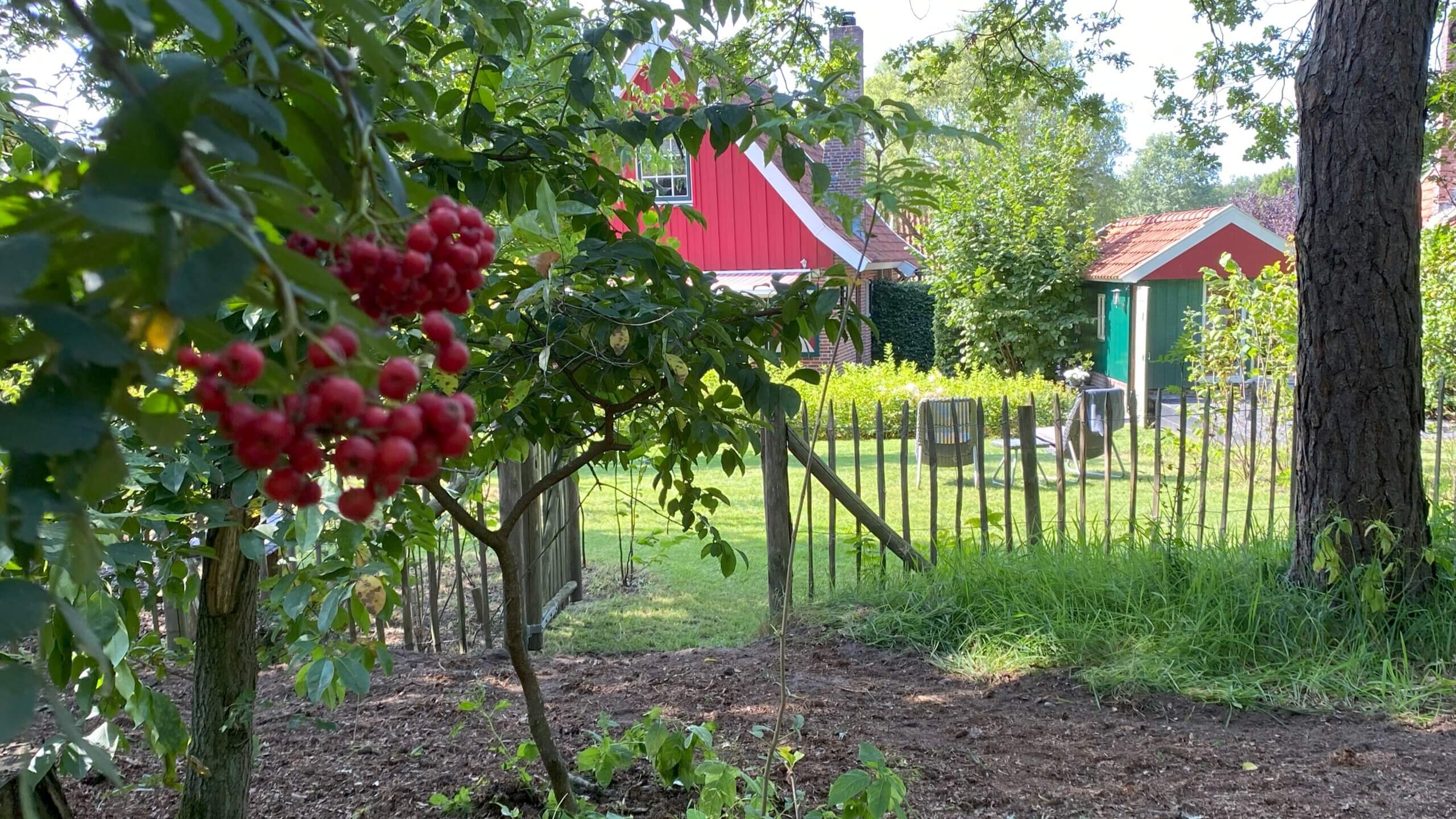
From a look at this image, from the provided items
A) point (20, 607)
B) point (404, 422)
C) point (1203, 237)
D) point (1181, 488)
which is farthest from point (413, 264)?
point (1203, 237)

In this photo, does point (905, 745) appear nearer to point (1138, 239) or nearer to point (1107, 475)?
point (1107, 475)

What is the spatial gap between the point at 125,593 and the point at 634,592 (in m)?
4.28

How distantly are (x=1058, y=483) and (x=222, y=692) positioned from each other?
4.43m

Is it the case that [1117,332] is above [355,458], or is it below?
above

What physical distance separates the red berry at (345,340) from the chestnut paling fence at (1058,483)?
377 cm

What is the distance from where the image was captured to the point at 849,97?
3779 millimetres

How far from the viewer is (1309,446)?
13.1ft

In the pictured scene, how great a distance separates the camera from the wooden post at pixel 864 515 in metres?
4.83

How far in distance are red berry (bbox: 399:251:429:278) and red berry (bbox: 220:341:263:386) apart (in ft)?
0.36

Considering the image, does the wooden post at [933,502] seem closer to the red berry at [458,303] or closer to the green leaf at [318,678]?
the green leaf at [318,678]

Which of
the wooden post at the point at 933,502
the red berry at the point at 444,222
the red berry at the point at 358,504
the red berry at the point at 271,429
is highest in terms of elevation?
the red berry at the point at 444,222

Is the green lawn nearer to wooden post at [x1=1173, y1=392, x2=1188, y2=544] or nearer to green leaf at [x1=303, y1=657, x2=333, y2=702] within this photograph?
wooden post at [x1=1173, y1=392, x2=1188, y2=544]

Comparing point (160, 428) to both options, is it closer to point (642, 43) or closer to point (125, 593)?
point (125, 593)

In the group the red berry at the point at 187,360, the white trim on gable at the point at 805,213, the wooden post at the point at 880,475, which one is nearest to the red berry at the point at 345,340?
the red berry at the point at 187,360
